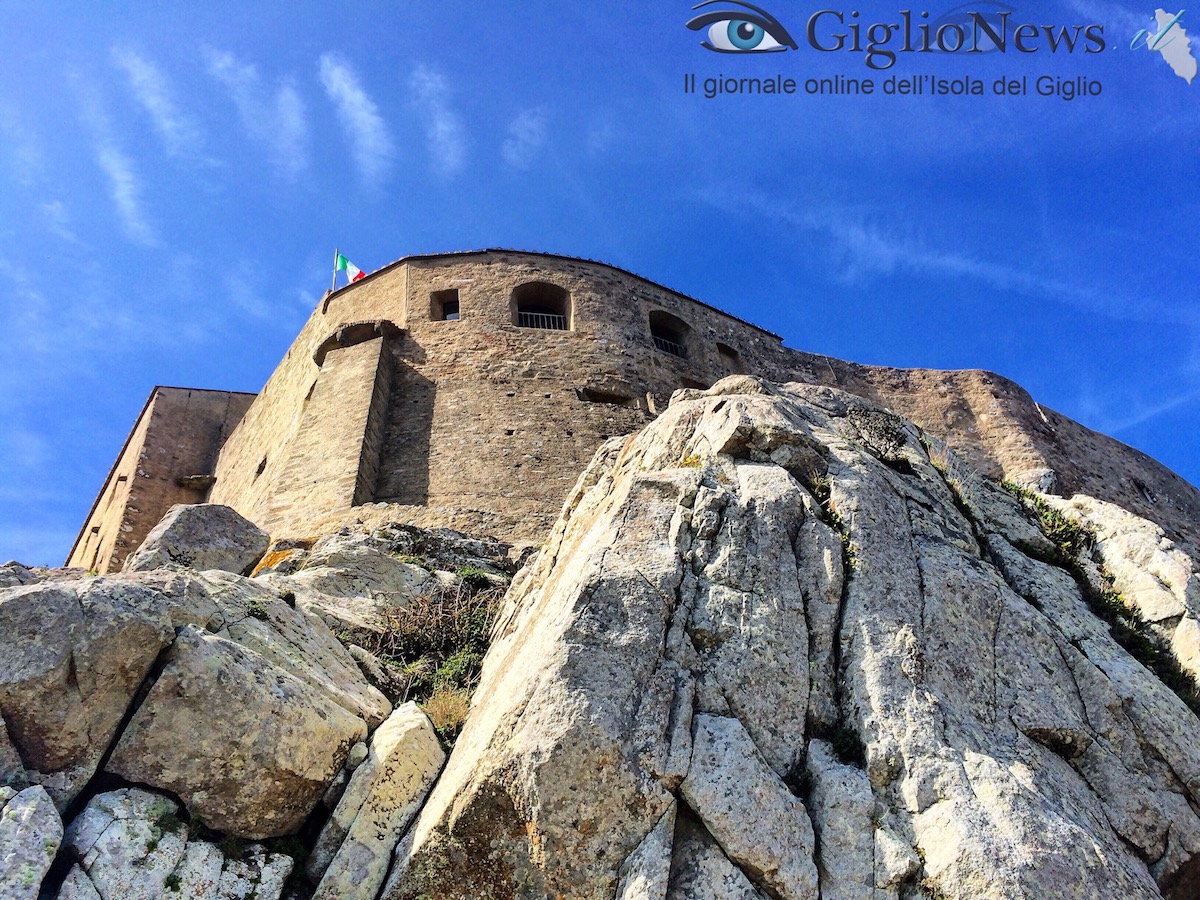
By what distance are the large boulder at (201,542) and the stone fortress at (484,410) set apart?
357cm

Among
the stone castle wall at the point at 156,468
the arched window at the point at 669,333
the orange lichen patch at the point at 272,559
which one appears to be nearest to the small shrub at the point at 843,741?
the orange lichen patch at the point at 272,559

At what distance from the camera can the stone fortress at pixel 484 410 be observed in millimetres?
14539

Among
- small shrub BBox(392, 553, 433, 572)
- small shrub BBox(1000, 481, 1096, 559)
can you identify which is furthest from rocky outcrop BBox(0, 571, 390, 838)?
small shrub BBox(1000, 481, 1096, 559)

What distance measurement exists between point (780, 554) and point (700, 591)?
67 centimetres

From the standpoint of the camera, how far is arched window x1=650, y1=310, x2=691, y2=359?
1850cm

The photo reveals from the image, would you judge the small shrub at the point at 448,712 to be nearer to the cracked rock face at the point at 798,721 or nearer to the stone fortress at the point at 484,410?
the cracked rock face at the point at 798,721

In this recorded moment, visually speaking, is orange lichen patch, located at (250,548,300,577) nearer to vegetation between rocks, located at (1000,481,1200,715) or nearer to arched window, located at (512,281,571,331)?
vegetation between rocks, located at (1000,481,1200,715)

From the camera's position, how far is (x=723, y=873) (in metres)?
4.42

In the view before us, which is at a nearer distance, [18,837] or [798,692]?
[18,837]

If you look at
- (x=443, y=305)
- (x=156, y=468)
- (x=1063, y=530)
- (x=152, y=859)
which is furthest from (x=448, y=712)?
(x=156, y=468)

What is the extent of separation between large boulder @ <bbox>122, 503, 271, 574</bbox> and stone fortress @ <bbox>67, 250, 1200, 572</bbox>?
140 inches

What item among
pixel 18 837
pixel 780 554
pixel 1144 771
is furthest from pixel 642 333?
pixel 18 837

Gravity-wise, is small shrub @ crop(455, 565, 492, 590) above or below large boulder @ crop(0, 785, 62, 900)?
above

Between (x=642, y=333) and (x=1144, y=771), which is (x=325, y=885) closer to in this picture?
(x=1144, y=771)
